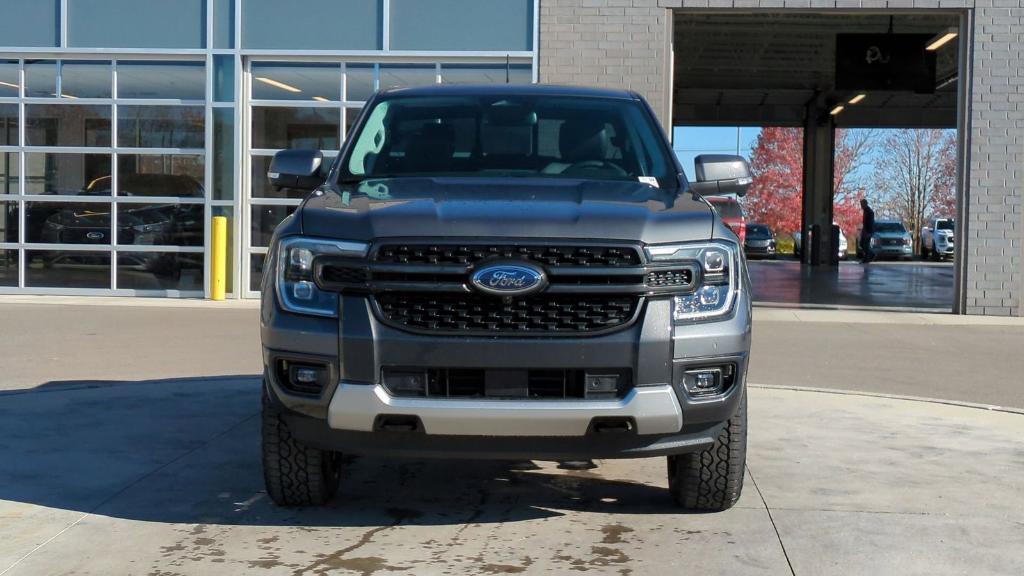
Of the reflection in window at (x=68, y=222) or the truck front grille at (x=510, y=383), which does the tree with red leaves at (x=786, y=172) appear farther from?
the truck front grille at (x=510, y=383)

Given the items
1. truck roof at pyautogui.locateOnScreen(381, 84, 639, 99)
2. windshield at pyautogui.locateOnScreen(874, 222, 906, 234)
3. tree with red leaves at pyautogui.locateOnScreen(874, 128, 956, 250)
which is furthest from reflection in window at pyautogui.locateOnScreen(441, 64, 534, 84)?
tree with red leaves at pyautogui.locateOnScreen(874, 128, 956, 250)

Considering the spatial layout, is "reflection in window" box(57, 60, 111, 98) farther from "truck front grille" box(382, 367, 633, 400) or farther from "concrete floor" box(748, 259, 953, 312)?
"truck front grille" box(382, 367, 633, 400)

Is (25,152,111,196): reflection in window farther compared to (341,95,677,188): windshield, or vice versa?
(25,152,111,196): reflection in window

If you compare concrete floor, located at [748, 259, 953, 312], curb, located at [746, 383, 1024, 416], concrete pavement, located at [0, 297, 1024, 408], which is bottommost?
curb, located at [746, 383, 1024, 416]

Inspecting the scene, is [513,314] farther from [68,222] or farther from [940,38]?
[940,38]

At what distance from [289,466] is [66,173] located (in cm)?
1330

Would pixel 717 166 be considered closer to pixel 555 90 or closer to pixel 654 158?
pixel 654 158

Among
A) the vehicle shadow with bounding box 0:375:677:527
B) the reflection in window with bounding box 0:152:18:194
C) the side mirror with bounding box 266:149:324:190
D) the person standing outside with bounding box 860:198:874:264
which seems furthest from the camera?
the person standing outside with bounding box 860:198:874:264

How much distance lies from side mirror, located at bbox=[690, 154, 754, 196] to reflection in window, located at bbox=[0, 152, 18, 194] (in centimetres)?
1335

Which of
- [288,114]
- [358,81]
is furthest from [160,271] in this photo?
[358,81]

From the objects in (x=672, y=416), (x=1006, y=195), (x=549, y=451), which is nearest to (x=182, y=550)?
(x=549, y=451)

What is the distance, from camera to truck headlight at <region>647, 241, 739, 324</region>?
4.65 m

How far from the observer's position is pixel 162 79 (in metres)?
16.9

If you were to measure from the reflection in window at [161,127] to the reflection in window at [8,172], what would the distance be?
1.52 metres
